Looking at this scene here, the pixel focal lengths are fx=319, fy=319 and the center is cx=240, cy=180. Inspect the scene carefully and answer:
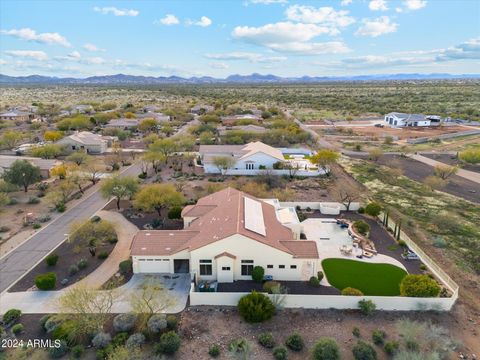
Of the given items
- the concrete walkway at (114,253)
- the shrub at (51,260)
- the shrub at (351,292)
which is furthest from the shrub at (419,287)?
the shrub at (51,260)

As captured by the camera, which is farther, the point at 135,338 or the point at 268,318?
the point at 268,318

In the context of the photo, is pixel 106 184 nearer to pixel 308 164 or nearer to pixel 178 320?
pixel 178 320

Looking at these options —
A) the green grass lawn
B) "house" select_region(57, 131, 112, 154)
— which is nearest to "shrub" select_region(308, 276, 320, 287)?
the green grass lawn

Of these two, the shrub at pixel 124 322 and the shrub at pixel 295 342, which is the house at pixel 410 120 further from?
the shrub at pixel 124 322

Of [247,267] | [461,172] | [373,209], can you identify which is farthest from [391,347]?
[461,172]

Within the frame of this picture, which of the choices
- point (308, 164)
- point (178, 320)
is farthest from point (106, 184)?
point (308, 164)
